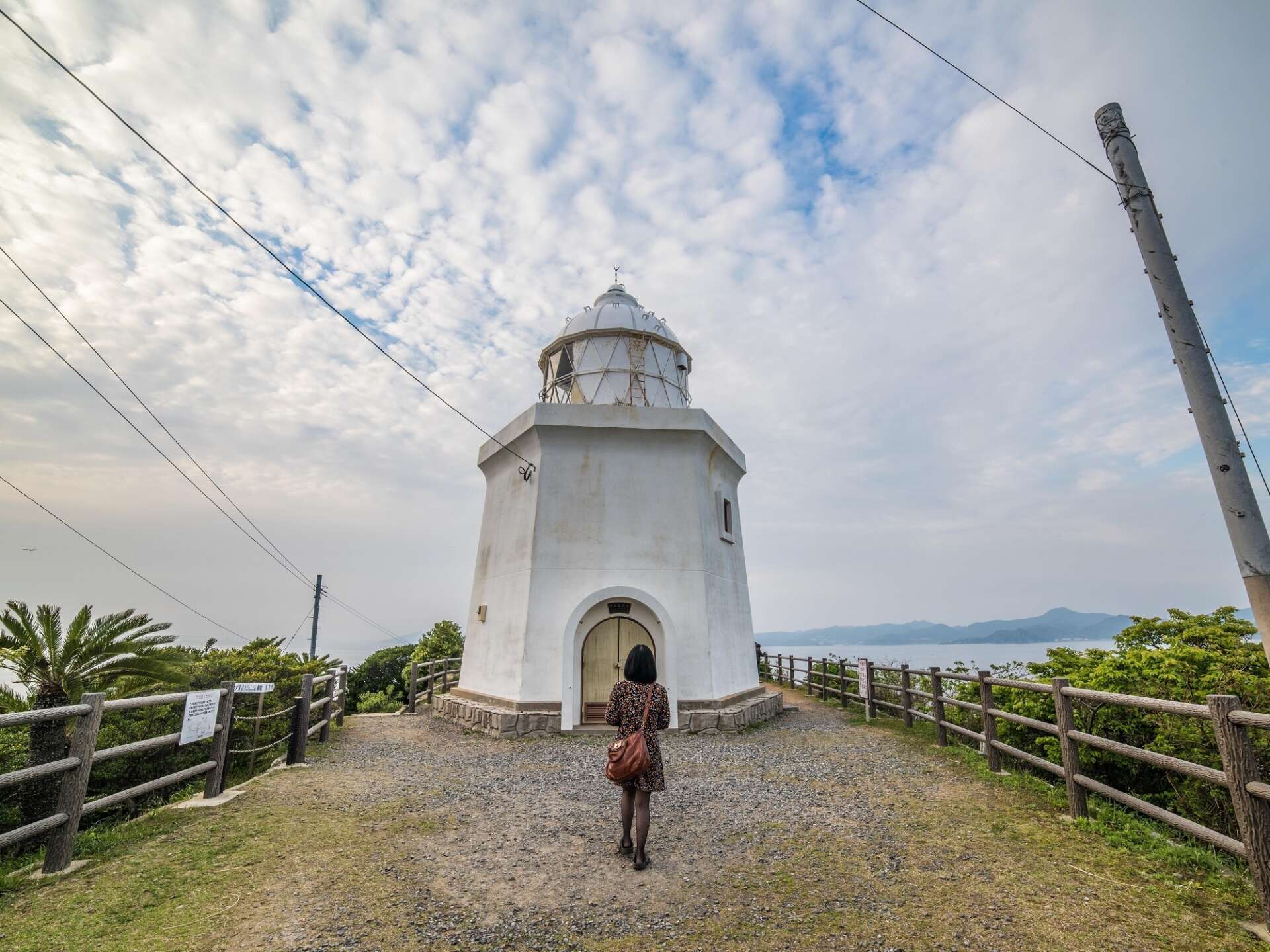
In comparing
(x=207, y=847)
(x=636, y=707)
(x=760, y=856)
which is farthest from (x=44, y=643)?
(x=760, y=856)

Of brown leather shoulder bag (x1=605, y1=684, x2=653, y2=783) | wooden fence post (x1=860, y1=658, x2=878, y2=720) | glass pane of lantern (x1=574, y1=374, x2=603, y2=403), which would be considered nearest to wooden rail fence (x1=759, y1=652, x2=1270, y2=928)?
wooden fence post (x1=860, y1=658, x2=878, y2=720)

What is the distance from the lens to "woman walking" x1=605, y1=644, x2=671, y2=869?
4.46 meters

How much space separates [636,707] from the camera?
4.60 metres

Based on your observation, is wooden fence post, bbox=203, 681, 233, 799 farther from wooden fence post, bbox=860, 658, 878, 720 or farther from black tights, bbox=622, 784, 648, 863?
wooden fence post, bbox=860, 658, 878, 720

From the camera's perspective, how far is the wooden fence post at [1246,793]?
11.2 ft

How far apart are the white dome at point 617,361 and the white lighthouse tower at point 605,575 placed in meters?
0.08

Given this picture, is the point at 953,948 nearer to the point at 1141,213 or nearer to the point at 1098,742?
the point at 1098,742

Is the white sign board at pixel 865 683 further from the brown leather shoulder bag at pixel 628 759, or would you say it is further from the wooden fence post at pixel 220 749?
the wooden fence post at pixel 220 749

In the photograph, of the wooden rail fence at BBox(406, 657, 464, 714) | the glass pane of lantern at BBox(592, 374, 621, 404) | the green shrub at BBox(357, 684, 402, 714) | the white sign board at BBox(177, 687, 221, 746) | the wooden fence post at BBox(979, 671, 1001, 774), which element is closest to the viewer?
the white sign board at BBox(177, 687, 221, 746)

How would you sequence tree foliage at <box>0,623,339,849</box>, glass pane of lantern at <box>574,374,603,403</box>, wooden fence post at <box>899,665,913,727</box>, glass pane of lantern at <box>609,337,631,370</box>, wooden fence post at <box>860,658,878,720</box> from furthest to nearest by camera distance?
glass pane of lantern at <box>609,337,631,370</box>, glass pane of lantern at <box>574,374,603,403</box>, wooden fence post at <box>860,658,878,720</box>, wooden fence post at <box>899,665,913,727</box>, tree foliage at <box>0,623,339,849</box>

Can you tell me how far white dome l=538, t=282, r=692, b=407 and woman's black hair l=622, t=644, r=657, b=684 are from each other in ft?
25.8

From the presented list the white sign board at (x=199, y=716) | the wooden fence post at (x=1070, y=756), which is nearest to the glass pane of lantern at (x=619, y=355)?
the white sign board at (x=199, y=716)

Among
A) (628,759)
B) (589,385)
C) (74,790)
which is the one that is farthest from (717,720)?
(74,790)

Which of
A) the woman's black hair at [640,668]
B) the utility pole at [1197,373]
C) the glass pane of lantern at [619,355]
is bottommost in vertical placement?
the woman's black hair at [640,668]
